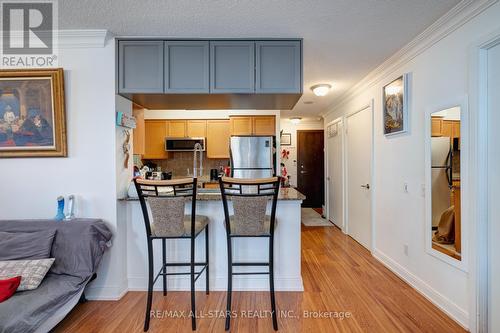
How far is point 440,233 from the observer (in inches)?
84.4

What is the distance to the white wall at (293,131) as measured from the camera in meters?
6.69

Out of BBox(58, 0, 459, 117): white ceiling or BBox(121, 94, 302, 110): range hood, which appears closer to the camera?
BBox(58, 0, 459, 117): white ceiling

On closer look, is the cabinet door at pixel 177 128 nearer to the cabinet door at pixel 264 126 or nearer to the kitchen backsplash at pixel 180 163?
the kitchen backsplash at pixel 180 163

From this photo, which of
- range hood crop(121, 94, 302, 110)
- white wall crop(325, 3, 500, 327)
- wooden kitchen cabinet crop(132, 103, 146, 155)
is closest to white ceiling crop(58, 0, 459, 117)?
white wall crop(325, 3, 500, 327)

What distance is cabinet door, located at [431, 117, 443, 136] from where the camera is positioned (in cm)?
212

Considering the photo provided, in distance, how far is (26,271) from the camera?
179 centimetres

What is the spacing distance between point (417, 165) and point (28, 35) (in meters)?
3.91

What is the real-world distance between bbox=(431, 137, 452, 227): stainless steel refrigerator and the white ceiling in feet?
3.48

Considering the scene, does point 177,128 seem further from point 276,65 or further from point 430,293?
point 430,293

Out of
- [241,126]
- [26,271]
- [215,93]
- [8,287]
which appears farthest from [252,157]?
[8,287]

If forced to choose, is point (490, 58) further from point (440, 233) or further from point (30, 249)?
point (30, 249)

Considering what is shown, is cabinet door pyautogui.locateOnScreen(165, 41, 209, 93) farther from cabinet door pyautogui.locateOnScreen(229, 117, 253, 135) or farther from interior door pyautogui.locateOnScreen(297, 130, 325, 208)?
interior door pyautogui.locateOnScreen(297, 130, 325, 208)

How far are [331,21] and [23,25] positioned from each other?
2657 mm

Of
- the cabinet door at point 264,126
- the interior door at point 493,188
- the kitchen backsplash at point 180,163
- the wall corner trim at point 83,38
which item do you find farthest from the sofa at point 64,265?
the cabinet door at point 264,126
